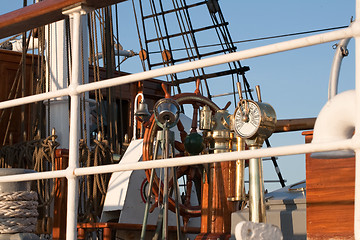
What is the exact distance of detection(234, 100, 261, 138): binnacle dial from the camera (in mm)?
2307

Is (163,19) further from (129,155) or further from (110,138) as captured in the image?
(129,155)

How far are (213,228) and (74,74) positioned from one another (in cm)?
119

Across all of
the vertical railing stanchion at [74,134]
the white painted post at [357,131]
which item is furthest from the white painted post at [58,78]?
the white painted post at [357,131]

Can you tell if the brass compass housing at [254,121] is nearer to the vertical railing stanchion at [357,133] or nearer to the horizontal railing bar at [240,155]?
the horizontal railing bar at [240,155]

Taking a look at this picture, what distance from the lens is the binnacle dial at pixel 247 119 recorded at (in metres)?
2.31

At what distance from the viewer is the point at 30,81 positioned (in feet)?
19.3

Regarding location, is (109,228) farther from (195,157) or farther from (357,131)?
(357,131)

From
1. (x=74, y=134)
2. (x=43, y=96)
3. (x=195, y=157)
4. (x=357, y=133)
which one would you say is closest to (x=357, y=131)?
(x=357, y=133)

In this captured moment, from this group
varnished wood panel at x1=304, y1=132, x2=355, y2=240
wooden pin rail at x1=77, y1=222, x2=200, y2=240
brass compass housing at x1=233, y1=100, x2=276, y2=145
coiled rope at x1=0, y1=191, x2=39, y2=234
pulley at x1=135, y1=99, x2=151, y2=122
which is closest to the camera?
varnished wood panel at x1=304, y1=132, x2=355, y2=240

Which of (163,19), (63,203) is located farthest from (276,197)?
(163,19)

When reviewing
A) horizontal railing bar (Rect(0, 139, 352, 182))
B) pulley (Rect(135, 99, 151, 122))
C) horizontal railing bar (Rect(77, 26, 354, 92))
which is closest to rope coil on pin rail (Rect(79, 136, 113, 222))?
pulley (Rect(135, 99, 151, 122))

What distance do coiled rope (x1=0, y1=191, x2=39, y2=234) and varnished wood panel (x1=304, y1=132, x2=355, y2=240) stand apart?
1.28 meters

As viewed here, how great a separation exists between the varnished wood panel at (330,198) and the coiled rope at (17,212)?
1.28 m

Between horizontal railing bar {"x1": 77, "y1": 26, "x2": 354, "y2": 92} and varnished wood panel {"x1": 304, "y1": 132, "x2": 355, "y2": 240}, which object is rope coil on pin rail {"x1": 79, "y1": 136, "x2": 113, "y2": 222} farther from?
horizontal railing bar {"x1": 77, "y1": 26, "x2": 354, "y2": 92}
